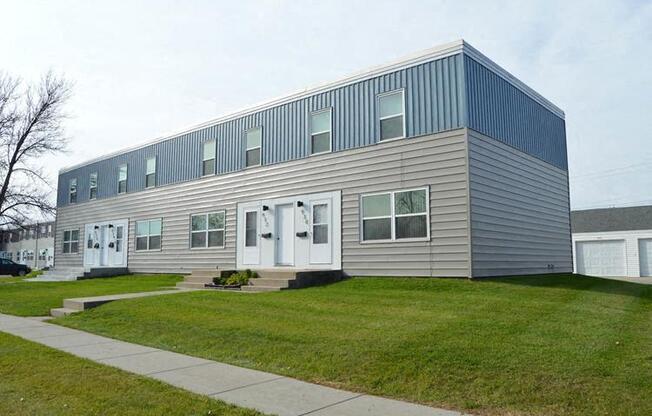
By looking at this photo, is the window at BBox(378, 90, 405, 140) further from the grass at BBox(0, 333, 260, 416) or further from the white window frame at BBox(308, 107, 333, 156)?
the grass at BBox(0, 333, 260, 416)

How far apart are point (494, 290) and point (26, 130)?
95.2 ft

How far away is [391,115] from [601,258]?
80.1ft

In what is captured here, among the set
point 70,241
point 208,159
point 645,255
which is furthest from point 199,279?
point 645,255

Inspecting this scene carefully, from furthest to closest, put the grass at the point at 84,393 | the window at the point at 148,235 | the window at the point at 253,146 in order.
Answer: the window at the point at 148,235, the window at the point at 253,146, the grass at the point at 84,393

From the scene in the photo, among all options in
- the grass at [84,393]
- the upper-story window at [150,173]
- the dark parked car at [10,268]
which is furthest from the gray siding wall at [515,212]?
the dark parked car at [10,268]

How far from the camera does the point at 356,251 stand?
14500 mm

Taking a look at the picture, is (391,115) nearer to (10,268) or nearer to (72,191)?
(72,191)

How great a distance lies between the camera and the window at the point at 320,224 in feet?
50.6

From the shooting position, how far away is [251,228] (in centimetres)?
1778

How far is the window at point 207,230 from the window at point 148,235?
8.56 ft

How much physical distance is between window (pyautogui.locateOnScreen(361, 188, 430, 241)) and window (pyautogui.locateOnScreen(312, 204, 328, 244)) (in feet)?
4.64

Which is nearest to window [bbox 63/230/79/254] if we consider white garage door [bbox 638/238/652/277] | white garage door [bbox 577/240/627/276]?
white garage door [bbox 577/240/627/276]

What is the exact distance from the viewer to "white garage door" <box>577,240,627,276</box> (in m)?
31.6

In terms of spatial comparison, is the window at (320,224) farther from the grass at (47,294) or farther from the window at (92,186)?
the window at (92,186)
